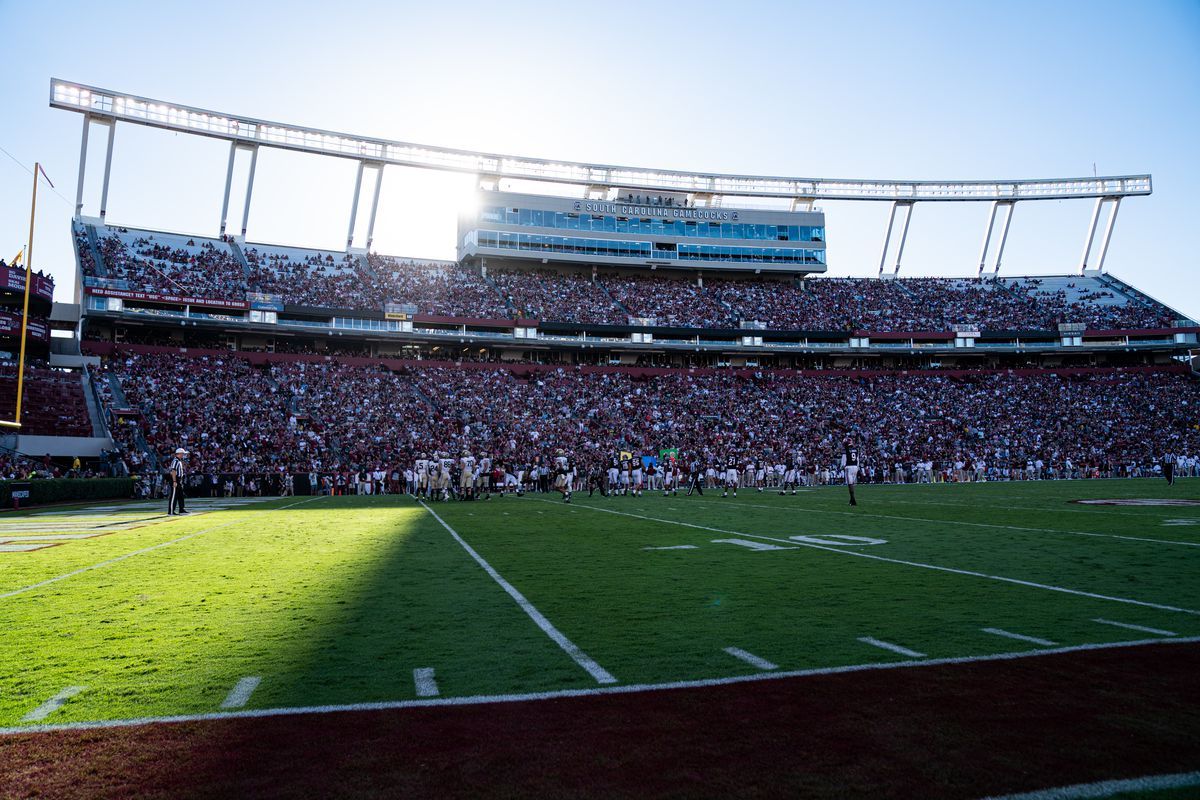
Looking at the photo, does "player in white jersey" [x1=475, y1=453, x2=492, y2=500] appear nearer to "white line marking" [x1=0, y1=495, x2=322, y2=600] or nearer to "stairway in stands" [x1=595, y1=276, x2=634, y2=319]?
"white line marking" [x1=0, y1=495, x2=322, y2=600]

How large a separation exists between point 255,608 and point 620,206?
60.2 meters

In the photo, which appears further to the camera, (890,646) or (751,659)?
(890,646)

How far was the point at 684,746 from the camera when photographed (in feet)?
12.8

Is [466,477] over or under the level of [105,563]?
under

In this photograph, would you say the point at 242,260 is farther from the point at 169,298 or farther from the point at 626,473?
the point at 626,473

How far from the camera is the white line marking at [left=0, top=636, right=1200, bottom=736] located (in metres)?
4.38

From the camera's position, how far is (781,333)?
200 ft

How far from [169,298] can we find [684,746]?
166 feet

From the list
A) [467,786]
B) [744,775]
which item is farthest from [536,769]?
[744,775]

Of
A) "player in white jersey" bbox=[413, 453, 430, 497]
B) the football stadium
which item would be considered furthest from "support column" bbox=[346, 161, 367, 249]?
"player in white jersey" bbox=[413, 453, 430, 497]

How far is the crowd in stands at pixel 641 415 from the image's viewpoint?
130 ft

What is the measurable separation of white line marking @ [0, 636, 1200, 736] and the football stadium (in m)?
0.04

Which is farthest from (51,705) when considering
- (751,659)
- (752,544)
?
(752,544)

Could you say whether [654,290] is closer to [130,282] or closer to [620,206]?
[620,206]
